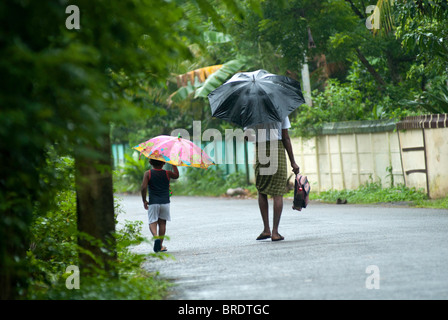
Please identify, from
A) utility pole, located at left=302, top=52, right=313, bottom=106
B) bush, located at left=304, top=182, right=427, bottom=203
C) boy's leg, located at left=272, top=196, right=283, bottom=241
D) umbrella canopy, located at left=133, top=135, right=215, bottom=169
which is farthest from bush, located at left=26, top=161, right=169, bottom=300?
utility pole, located at left=302, top=52, right=313, bottom=106

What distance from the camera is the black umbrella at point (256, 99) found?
9000mm

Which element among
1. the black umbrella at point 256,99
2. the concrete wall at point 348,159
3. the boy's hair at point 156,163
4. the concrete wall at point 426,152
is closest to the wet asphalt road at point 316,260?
the boy's hair at point 156,163

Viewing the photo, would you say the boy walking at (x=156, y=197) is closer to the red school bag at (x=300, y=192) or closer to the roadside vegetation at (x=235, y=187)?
the red school bag at (x=300, y=192)

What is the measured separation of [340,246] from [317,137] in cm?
1225

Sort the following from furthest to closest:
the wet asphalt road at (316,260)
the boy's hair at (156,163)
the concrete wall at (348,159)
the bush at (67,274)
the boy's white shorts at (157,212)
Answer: the concrete wall at (348,159) < the boy's hair at (156,163) < the boy's white shorts at (157,212) < the wet asphalt road at (316,260) < the bush at (67,274)

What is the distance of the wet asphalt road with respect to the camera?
5508 mm

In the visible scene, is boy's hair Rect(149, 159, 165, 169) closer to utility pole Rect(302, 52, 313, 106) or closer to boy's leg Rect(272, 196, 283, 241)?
boy's leg Rect(272, 196, 283, 241)

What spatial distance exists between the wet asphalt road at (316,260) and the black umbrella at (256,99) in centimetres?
164

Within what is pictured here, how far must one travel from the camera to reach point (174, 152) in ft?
29.4

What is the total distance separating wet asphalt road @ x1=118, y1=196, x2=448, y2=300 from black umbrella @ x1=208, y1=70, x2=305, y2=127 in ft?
5.39

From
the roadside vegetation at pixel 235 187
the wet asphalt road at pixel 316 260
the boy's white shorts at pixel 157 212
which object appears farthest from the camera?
the roadside vegetation at pixel 235 187

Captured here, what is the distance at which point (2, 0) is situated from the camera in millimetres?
3352

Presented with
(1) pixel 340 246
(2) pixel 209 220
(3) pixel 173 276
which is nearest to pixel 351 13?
(2) pixel 209 220
